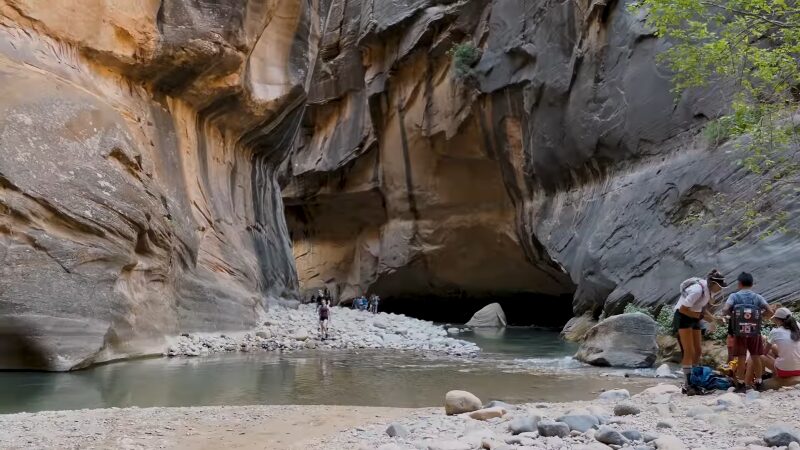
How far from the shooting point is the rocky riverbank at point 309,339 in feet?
42.2

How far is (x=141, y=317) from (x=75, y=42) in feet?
18.8

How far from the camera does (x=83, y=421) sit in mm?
5828

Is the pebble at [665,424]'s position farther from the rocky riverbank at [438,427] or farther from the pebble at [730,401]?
the pebble at [730,401]

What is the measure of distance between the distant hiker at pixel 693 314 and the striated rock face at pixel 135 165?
26.5ft

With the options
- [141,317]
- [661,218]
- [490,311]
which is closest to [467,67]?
[490,311]

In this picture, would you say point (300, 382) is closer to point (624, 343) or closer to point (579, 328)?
point (624, 343)

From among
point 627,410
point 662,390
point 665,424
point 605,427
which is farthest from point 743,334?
point 605,427

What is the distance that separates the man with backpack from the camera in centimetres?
662

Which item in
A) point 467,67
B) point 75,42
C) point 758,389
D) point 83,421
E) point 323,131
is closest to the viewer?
point 83,421

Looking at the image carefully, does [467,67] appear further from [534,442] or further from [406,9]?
[534,442]

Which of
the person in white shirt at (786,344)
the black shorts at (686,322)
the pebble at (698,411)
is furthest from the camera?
the black shorts at (686,322)

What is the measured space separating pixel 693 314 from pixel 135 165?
9478 millimetres

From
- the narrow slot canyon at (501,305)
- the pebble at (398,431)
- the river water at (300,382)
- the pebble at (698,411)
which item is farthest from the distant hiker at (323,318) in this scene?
the narrow slot canyon at (501,305)

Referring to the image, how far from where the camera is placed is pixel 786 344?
658 centimetres
